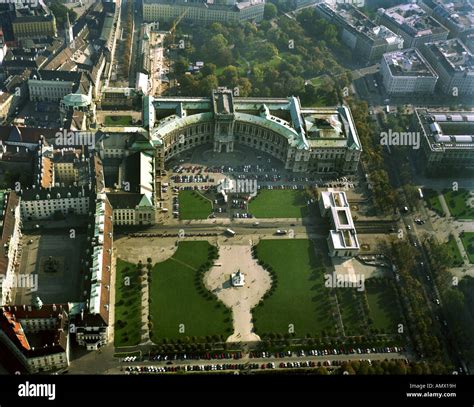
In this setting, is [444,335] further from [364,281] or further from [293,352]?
[293,352]

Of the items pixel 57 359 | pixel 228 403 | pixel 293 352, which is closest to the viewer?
pixel 228 403

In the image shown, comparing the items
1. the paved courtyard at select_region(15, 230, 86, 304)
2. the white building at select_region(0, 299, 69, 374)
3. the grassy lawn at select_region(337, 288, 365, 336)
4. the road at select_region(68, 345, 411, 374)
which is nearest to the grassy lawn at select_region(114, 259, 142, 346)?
the road at select_region(68, 345, 411, 374)

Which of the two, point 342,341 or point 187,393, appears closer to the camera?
point 187,393

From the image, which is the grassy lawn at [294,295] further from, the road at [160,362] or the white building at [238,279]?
the white building at [238,279]

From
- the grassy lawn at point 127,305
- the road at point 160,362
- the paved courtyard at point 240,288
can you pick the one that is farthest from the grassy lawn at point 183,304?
the road at point 160,362

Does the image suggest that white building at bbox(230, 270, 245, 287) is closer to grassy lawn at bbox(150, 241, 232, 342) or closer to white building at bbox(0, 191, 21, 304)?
grassy lawn at bbox(150, 241, 232, 342)

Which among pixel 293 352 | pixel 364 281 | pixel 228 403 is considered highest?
pixel 364 281

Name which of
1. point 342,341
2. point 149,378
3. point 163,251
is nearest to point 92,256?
point 163,251
